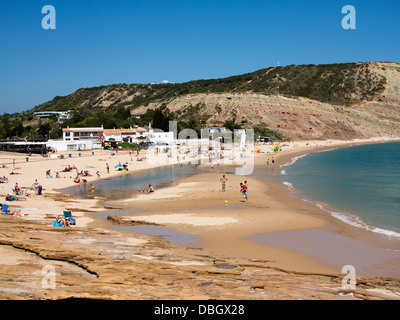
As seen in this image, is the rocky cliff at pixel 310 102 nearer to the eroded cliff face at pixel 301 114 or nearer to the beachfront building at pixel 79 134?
the eroded cliff face at pixel 301 114

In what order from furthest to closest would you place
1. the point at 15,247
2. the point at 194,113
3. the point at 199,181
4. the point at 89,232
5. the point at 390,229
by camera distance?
the point at 194,113 < the point at 199,181 < the point at 390,229 < the point at 89,232 < the point at 15,247

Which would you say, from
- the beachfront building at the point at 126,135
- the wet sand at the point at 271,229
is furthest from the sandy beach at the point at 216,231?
the beachfront building at the point at 126,135

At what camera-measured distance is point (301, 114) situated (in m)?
120

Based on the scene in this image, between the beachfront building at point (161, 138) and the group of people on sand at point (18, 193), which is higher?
the beachfront building at point (161, 138)

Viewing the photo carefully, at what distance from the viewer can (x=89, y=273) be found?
9258mm

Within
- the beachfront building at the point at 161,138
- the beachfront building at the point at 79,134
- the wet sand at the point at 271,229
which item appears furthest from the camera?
the beachfront building at the point at 161,138

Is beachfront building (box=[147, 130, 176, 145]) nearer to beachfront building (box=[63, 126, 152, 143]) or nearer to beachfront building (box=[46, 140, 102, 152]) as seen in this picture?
beachfront building (box=[63, 126, 152, 143])

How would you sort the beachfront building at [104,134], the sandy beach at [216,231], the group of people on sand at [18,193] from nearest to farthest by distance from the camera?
the sandy beach at [216,231], the group of people on sand at [18,193], the beachfront building at [104,134]

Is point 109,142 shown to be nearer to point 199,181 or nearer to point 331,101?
point 199,181

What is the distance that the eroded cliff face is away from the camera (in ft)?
377

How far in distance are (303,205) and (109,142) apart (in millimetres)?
54469

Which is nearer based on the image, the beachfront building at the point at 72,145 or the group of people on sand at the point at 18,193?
the group of people on sand at the point at 18,193

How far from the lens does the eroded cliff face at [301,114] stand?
114875 millimetres
